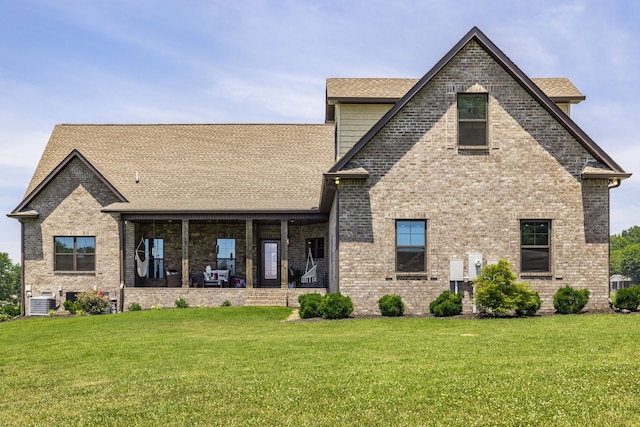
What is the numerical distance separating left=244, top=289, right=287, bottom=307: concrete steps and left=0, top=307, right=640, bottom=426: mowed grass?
340 inches

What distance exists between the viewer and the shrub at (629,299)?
63.9ft

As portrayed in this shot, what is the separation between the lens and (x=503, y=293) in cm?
1898

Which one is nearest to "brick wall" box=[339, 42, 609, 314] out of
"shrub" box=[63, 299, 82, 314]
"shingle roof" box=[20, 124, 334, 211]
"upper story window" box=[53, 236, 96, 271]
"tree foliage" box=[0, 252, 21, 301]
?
"shingle roof" box=[20, 124, 334, 211]

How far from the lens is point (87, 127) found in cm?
3409

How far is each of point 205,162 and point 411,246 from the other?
1376 centimetres

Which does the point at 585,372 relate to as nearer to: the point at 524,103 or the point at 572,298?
the point at 572,298

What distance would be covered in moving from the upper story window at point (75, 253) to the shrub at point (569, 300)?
18.4m

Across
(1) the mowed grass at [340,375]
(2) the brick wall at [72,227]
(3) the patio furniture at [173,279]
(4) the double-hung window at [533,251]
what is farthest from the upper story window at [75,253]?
(4) the double-hung window at [533,251]

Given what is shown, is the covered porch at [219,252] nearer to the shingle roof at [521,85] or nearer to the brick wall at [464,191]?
the brick wall at [464,191]

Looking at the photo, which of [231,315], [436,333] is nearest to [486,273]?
[436,333]

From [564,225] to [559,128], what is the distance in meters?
→ 2.85

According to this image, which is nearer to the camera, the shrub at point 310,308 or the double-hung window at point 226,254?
the shrub at point 310,308

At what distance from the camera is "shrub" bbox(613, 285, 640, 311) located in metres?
19.5

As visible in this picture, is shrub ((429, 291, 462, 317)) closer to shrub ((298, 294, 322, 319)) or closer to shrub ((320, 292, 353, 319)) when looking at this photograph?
shrub ((320, 292, 353, 319))
